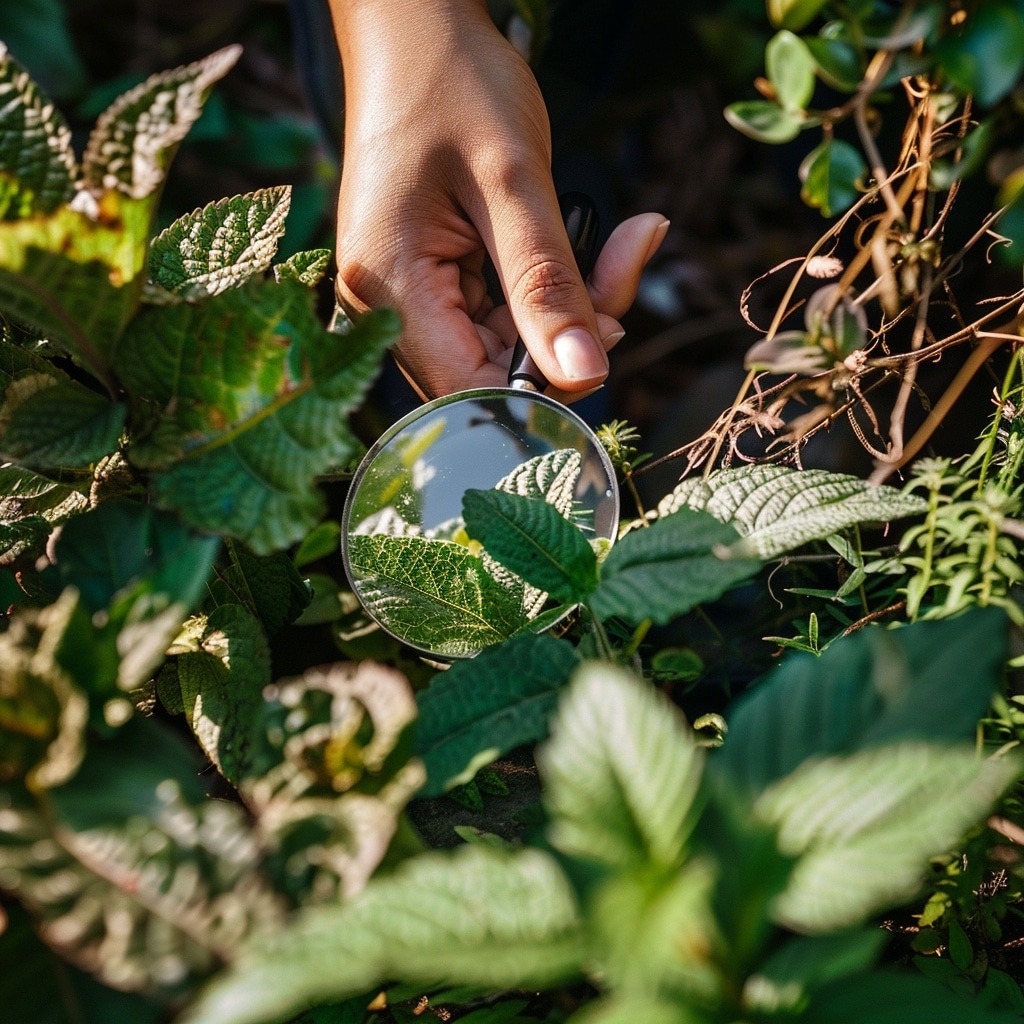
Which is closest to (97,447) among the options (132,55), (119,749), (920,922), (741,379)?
(119,749)

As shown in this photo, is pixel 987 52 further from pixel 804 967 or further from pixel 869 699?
pixel 804 967

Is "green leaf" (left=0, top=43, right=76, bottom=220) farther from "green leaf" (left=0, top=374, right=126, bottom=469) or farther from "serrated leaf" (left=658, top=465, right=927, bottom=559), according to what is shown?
"serrated leaf" (left=658, top=465, right=927, bottom=559)

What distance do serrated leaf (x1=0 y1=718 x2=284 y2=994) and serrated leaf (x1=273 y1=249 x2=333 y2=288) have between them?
0.62 metres

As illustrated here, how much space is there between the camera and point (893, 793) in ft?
1.31

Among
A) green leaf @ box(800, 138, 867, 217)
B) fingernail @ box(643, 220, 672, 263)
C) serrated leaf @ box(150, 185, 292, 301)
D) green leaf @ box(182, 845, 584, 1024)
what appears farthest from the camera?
fingernail @ box(643, 220, 672, 263)

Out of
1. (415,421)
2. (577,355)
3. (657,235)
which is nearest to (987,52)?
(415,421)

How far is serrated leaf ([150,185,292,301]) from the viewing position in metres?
0.81

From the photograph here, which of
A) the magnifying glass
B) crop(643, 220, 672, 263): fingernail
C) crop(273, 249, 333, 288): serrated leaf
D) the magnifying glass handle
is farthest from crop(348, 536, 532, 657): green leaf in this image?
crop(643, 220, 672, 263): fingernail

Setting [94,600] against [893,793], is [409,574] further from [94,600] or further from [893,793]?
[893,793]

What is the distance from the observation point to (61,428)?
58cm

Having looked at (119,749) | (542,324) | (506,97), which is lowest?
(542,324)

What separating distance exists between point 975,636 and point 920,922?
374 millimetres

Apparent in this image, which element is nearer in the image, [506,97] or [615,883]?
[615,883]

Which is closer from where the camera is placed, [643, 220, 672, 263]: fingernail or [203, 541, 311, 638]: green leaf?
[203, 541, 311, 638]: green leaf
